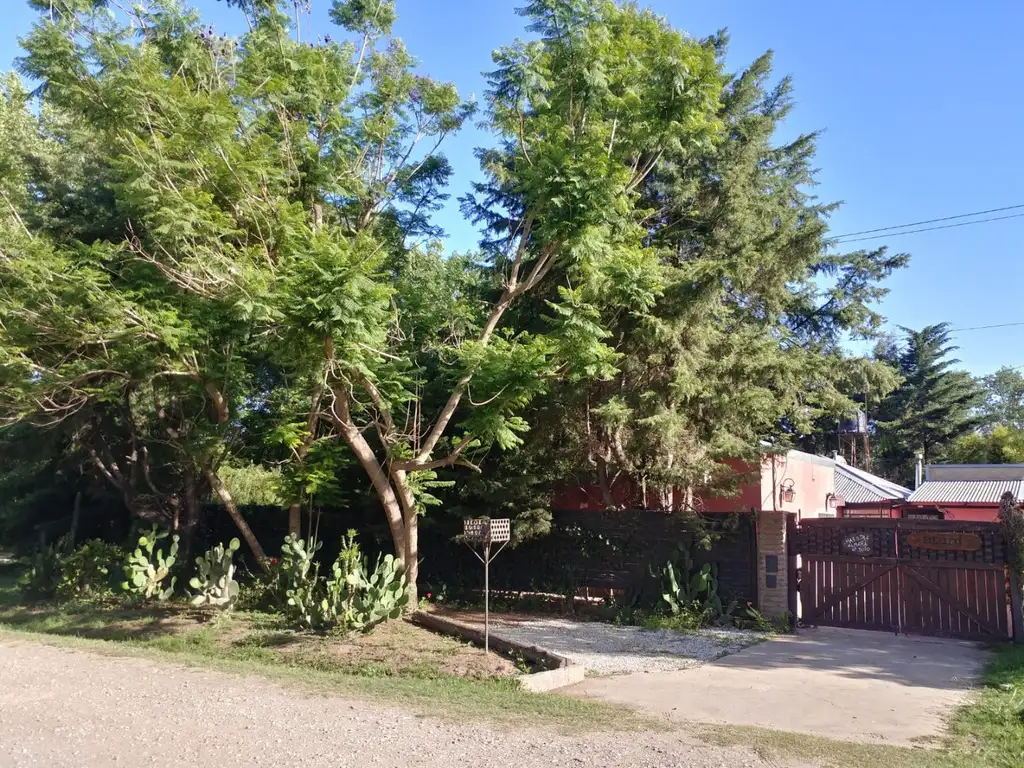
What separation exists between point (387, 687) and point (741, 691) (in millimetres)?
3611

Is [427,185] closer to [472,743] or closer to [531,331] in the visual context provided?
[531,331]

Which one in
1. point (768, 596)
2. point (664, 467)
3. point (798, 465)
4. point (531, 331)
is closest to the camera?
point (768, 596)

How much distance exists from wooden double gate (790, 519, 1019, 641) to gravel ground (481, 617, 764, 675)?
1.51m

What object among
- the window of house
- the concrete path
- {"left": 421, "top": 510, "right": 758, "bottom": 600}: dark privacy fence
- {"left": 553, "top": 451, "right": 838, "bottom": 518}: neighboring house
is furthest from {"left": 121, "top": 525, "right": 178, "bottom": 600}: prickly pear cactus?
the window of house

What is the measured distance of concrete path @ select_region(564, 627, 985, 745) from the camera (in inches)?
266

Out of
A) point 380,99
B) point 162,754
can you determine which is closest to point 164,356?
point 380,99

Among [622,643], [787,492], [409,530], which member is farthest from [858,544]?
[787,492]

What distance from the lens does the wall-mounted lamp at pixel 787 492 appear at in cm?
1908

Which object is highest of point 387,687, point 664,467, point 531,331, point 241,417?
point 531,331

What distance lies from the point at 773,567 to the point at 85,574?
Answer: 13250 millimetres

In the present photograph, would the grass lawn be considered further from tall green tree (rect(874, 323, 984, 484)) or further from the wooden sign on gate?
tall green tree (rect(874, 323, 984, 484))

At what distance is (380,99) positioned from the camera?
12.9 meters

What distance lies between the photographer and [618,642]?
11.0 metres

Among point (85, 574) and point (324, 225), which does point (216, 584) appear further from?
point (324, 225)
